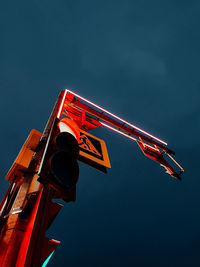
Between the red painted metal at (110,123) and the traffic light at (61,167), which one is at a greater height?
the red painted metal at (110,123)

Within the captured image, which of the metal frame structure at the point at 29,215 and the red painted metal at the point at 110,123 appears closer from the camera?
the metal frame structure at the point at 29,215

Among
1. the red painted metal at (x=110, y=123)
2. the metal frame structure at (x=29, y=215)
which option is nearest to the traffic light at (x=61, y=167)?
the metal frame structure at (x=29, y=215)

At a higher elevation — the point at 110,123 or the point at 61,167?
the point at 110,123

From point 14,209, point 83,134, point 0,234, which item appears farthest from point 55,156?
point 83,134

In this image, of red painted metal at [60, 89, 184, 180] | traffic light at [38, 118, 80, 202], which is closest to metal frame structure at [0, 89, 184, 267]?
traffic light at [38, 118, 80, 202]

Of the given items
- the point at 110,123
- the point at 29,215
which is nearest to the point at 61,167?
the point at 29,215

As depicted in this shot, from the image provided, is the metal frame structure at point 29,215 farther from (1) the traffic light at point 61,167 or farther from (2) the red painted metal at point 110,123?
(2) the red painted metal at point 110,123

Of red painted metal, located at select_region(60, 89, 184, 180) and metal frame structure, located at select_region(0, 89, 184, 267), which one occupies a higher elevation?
red painted metal, located at select_region(60, 89, 184, 180)

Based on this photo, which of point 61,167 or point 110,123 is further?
point 110,123

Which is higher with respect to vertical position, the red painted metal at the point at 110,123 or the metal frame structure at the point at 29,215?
the red painted metal at the point at 110,123

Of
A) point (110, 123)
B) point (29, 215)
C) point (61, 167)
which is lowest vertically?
point (29, 215)

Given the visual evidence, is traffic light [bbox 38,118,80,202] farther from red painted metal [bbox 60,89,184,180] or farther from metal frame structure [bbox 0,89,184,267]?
red painted metal [bbox 60,89,184,180]

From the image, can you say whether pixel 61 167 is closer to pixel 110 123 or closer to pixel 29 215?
pixel 29 215

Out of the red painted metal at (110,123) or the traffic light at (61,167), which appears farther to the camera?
the red painted metal at (110,123)
